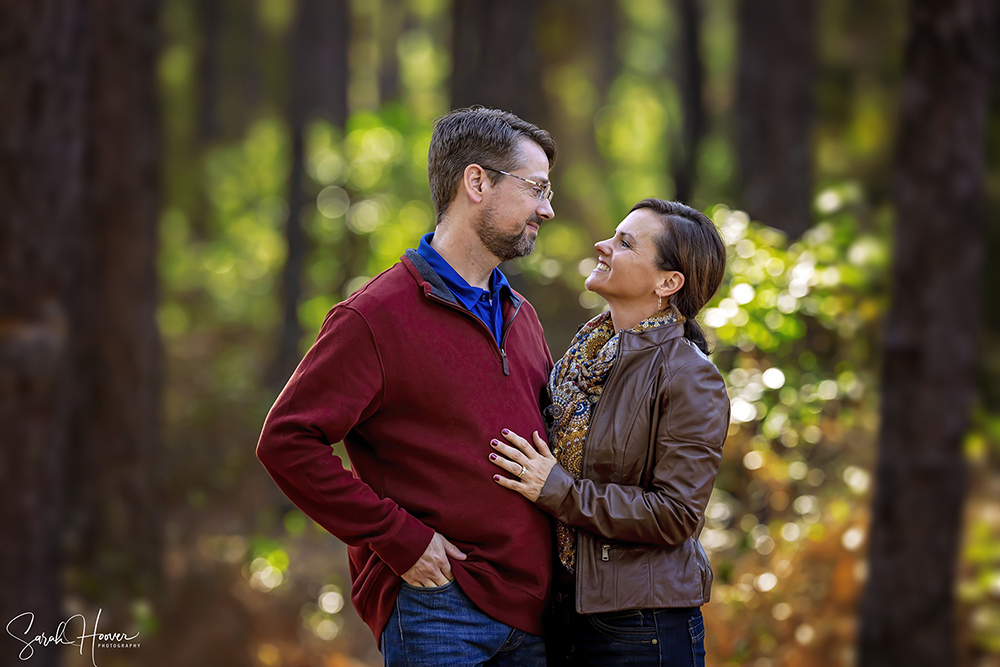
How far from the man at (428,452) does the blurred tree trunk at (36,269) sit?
2290mm

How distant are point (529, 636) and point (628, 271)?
44.2 inches

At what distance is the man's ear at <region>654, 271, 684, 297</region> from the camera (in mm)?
2902

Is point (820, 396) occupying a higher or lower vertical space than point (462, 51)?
lower

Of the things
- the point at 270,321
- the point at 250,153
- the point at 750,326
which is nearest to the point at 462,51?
the point at 750,326

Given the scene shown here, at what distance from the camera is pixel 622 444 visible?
2766 millimetres

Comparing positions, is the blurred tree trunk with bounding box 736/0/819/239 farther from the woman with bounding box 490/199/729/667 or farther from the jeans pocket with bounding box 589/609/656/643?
the jeans pocket with bounding box 589/609/656/643

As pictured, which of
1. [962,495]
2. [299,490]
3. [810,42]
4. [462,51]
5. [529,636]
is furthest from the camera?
[810,42]

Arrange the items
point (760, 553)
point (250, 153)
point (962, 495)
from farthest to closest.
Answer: point (250, 153), point (760, 553), point (962, 495)

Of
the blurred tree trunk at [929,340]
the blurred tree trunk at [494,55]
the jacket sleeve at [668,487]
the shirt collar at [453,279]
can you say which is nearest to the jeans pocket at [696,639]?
the jacket sleeve at [668,487]

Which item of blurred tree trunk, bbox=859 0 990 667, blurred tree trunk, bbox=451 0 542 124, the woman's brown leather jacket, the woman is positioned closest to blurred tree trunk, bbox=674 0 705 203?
blurred tree trunk, bbox=451 0 542 124

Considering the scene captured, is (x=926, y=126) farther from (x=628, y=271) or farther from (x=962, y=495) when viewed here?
(x=628, y=271)

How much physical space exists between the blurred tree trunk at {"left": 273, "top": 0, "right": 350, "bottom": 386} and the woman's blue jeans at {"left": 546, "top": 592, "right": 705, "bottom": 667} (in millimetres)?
10290

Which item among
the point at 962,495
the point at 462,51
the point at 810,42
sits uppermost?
the point at 810,42

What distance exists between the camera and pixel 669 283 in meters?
2.91
